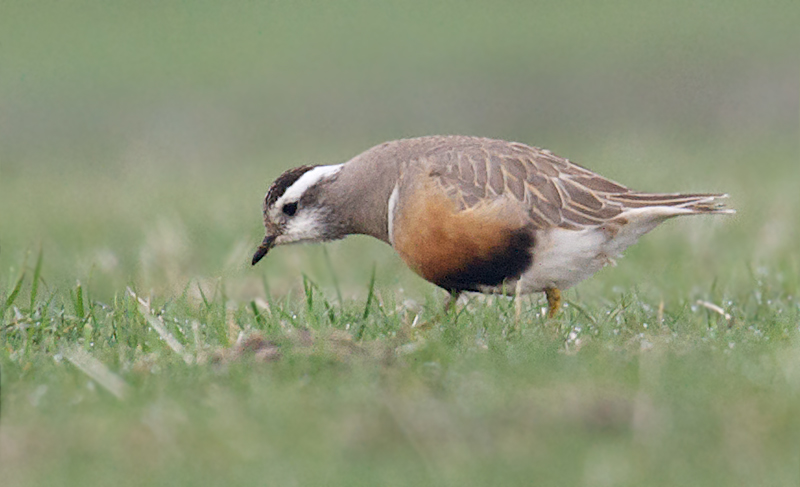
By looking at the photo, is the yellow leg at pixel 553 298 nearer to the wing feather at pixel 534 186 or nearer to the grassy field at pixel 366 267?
the grassy field at pixel 366 267

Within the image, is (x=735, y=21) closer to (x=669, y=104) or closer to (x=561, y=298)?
(x=669, y=104)

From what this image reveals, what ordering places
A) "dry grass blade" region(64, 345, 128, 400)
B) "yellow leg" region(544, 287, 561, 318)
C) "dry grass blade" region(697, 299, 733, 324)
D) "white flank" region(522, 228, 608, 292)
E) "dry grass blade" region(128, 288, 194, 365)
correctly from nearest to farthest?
"dry grass blade" region(64, 345, 128, 400), "dry grass blade" region(128, 288, 194, 365), "white flank" region(522, 228, 608, 292), "dry grass blade" region(697, 299, 733, 324), "yellow leg" region(544, 287, 561, 318)

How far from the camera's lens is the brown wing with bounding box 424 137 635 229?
7.02m

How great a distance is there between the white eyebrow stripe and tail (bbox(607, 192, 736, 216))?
172cm

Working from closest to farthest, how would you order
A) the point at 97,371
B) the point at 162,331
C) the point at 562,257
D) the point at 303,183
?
the point at 97,371 → the point at 162,331 → the point at 562,257 → the point at 303,183

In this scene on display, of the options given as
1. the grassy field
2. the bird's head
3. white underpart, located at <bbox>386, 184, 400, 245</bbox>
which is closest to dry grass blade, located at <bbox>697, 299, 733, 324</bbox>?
the grassy field

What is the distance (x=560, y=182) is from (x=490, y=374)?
1992mm

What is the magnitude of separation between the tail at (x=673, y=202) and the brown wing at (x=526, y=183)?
0.04m

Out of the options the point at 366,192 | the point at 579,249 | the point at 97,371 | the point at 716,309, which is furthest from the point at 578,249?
the point at 97,371

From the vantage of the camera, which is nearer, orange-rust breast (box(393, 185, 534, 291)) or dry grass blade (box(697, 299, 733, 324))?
orange-rust breast (box(393, 185, 534, 291))

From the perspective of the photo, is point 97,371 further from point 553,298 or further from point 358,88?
point 358,88

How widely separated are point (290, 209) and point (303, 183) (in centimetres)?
19

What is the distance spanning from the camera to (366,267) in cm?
990

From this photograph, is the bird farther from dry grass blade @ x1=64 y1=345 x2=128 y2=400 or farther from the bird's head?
dry grass blade @ x1=64 y1=345 x2=128 y2=400
